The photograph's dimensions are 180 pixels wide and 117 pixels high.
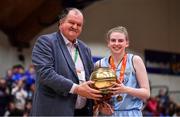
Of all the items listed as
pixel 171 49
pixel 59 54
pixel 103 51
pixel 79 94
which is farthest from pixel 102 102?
pixel 171 49

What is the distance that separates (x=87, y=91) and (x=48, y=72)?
0.22 meters

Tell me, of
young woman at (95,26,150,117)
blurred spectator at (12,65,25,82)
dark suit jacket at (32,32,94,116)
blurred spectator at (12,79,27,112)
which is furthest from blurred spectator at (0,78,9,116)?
young woman at (95,26,150,117)

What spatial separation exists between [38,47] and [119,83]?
46 centimetres

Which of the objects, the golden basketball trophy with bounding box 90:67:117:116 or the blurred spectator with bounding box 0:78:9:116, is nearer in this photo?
the golden basketball trophy with bounding box 90:67:117:116

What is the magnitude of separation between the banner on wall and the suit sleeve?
899cm

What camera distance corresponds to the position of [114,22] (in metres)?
10.3

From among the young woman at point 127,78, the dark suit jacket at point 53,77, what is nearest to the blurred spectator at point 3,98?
the dark suit jacket at point 53,77

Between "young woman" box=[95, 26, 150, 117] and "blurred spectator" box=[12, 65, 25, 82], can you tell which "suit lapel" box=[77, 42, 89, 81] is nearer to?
"young woman" box=[95, 26, 150, 117]

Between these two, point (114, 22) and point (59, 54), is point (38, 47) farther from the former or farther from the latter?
point (114, 22)

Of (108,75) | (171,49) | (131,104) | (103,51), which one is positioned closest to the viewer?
(108,75)

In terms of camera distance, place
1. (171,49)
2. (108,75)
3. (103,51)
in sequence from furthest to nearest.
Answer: (171,49) → (103,51) → (108,75)

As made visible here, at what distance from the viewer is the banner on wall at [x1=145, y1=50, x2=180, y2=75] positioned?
10.9m

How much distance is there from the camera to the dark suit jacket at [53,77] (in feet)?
6.15

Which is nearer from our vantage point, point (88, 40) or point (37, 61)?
point (37, 61)
